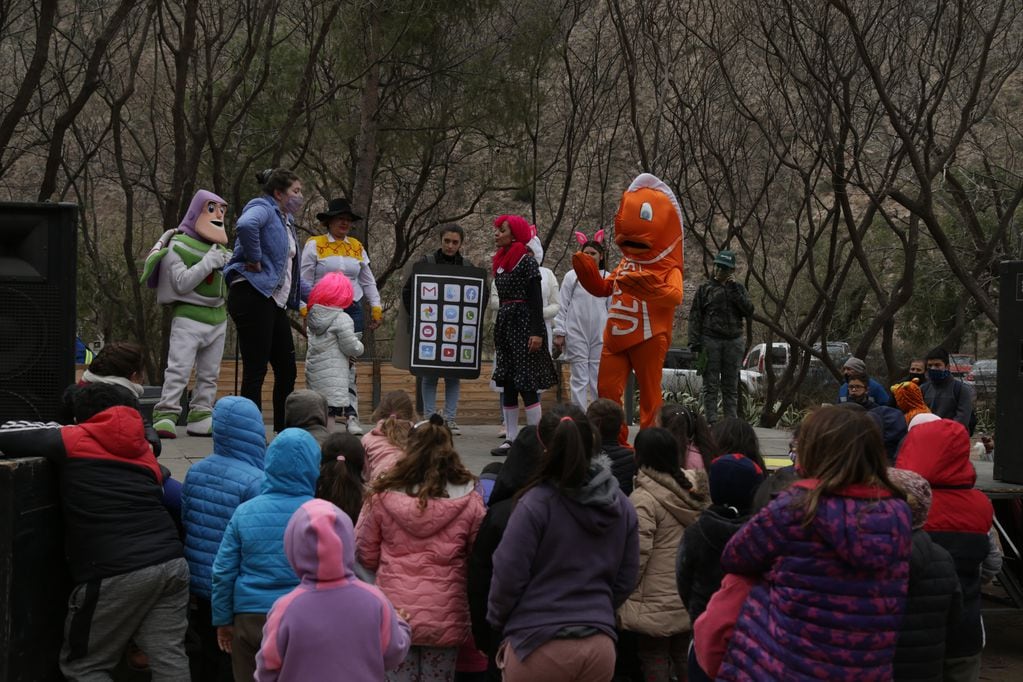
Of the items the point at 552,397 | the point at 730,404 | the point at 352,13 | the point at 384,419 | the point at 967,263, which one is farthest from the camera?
the point at 967,263

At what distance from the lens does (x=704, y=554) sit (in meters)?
4.58

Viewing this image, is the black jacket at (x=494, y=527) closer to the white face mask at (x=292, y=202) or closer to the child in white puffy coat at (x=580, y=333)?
the white face mask at (x=292, y=202)

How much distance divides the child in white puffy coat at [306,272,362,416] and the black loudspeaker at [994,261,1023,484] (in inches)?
176

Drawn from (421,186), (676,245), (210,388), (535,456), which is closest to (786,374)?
(421,186)

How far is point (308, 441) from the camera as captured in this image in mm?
5090

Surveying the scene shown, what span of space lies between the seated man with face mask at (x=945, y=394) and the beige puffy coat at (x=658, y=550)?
5690 mm

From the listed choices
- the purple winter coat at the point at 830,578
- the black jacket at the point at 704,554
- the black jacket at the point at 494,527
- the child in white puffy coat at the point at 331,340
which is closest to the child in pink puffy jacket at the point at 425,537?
the black jacket at the point at 494,527

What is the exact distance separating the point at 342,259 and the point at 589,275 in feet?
6.79

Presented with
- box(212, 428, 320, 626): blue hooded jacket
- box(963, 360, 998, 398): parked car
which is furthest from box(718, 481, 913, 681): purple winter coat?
box(963, 360, 998, 398): parked car

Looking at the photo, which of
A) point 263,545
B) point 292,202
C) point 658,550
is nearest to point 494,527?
point 263,545

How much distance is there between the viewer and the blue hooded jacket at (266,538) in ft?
16.6

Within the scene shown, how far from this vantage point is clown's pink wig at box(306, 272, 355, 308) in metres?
9.52

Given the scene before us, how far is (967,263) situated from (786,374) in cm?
768

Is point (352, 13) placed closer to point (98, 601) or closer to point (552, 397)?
point (552, 397)
